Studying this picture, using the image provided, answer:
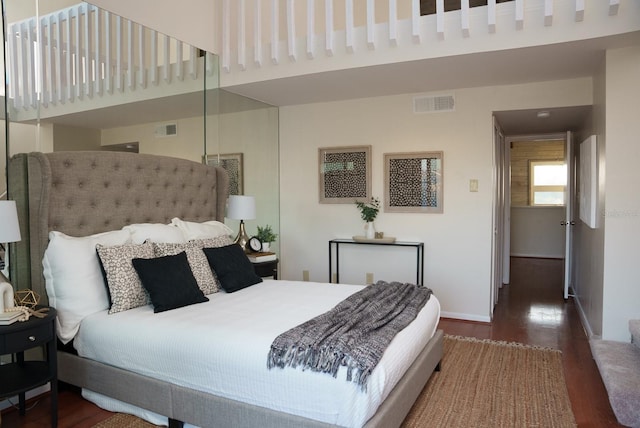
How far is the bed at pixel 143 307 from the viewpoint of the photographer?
2148 mm

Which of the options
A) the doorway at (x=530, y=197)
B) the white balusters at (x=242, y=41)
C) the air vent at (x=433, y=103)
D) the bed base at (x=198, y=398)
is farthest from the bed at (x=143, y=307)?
the doorway at (x=530, y=197)

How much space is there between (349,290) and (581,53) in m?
2.57

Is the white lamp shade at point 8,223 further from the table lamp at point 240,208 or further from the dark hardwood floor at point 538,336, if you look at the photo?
the table lamp at point 240,208

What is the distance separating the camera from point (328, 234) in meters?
5.39

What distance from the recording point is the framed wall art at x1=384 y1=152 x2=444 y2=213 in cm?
480

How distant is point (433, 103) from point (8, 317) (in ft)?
13.5

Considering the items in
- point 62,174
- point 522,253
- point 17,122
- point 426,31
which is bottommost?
point 522,253

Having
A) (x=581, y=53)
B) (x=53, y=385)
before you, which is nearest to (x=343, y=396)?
(x=53, y=385)

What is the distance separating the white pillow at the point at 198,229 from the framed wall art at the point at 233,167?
28.0 inches

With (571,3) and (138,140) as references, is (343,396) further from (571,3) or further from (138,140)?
(571,3)

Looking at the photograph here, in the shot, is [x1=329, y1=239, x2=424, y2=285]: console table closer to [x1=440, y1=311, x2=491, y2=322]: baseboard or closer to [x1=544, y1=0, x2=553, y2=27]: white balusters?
[x1=440, y1=311, x2=491, y2=322]: baseboard

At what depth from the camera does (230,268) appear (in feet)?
11.4

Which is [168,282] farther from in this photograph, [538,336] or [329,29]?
[538,336]

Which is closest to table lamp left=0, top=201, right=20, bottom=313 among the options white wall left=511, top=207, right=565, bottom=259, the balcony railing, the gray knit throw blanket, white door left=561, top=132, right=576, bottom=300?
the gray knit throw blanket
